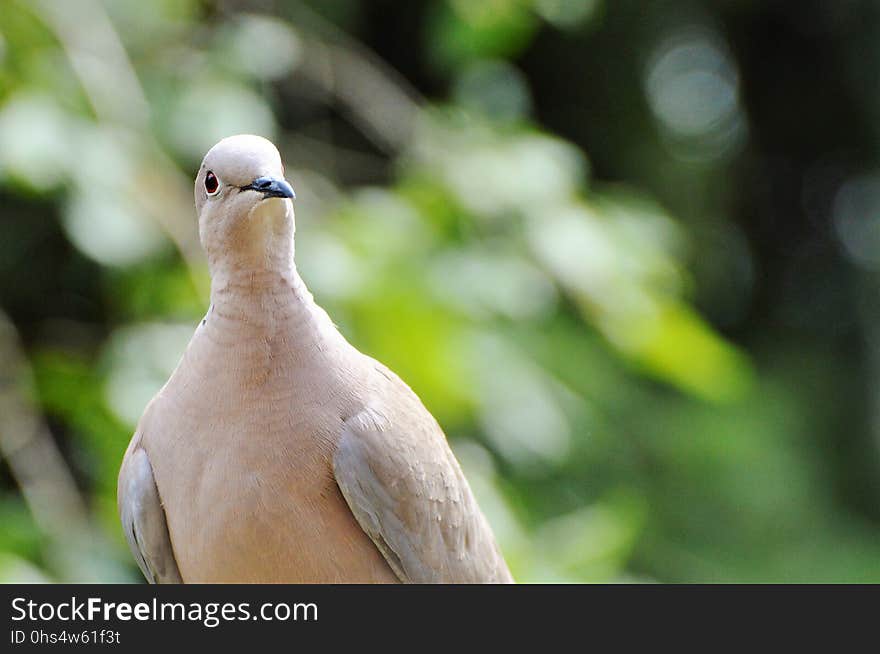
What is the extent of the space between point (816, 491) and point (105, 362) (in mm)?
2380

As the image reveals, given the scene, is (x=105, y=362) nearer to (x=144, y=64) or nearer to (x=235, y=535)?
(x=144, y=64)

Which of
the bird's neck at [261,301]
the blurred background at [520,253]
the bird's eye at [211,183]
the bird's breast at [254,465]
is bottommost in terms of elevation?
the bird's breast at [254,465]

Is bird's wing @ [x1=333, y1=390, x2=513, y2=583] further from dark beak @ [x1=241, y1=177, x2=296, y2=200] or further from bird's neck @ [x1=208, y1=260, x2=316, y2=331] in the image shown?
dark beak @ [x1=241, y1=177, x2=296, y2=200]

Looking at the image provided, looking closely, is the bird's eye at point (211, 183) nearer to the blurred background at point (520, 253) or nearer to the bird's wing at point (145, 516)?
the bird's wing at point (145, 516)

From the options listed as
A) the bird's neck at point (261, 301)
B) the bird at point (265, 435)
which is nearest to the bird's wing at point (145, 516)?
the bird at point (265, 435)

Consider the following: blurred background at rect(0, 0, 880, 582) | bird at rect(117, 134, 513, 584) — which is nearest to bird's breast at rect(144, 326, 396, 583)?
bird at rect(117, 134, 513, 584)

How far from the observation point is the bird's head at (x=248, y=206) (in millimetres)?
1202

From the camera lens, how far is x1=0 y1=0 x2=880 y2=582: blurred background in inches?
92.6

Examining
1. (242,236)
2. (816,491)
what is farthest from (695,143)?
(242,236)

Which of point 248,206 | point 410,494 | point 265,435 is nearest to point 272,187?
point 248,206

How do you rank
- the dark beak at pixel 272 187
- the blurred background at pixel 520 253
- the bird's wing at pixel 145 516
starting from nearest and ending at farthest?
the dark beak at pixel 272 187, the bird's wing at pixel 145 516, the blurred background at pixel 520 253

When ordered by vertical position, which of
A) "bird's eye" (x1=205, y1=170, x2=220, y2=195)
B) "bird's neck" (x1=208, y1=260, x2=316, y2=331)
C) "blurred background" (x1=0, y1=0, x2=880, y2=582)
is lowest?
"bird's neck" (x1=208, y1=260, x2=316, y2=331)

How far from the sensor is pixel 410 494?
51.8 inches

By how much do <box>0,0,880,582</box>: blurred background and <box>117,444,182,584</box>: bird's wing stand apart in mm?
845
